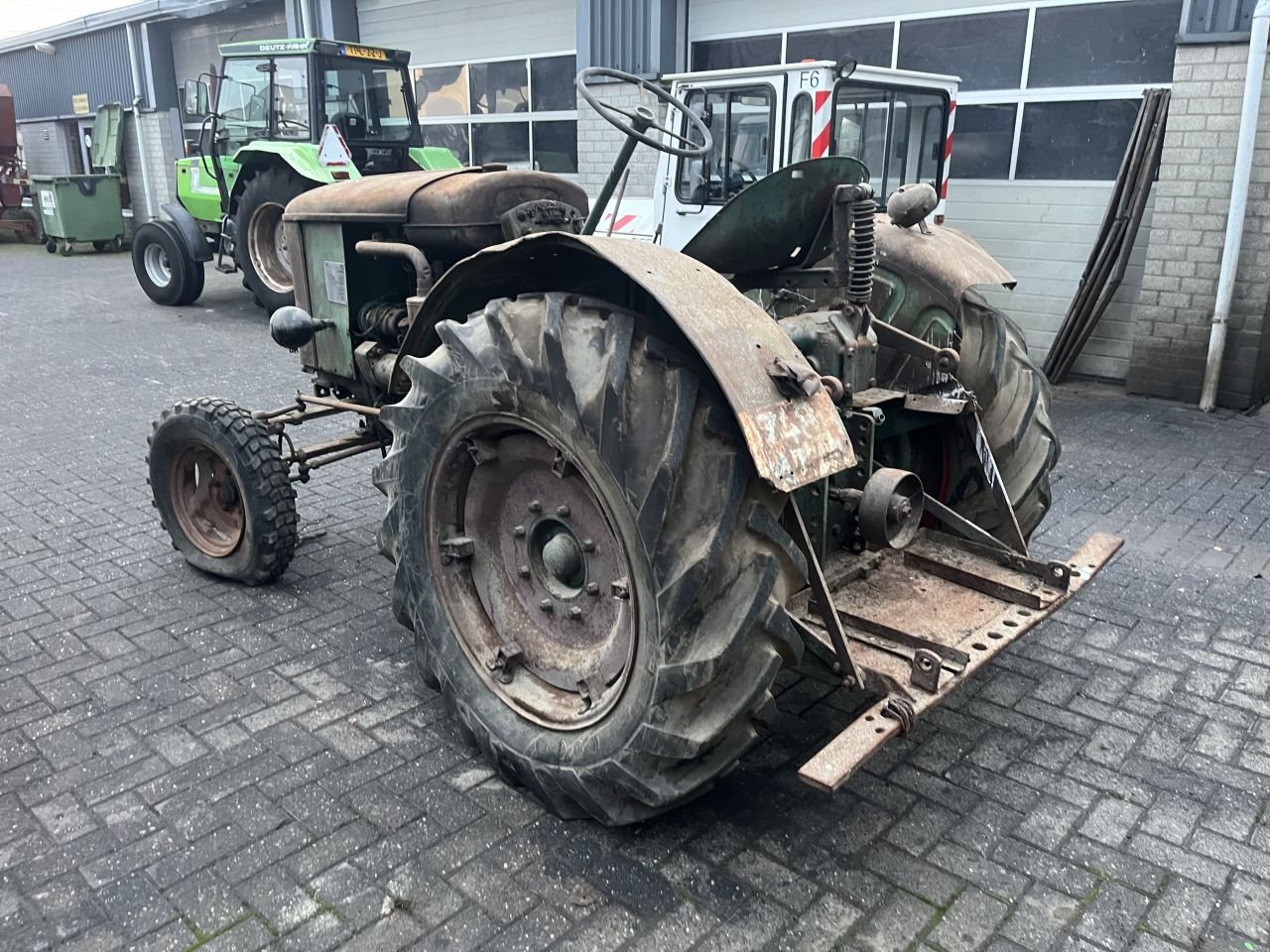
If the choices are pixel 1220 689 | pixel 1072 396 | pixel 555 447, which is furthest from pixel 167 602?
pixel 1072 396

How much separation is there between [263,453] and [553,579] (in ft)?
5.61

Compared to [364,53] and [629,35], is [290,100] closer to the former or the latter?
[364,53]

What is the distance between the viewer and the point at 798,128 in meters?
7.01

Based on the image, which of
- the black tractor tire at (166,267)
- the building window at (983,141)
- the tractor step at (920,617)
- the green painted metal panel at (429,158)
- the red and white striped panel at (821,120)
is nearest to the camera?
the tractor step at (920,617)

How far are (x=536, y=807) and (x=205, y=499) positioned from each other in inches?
93.1

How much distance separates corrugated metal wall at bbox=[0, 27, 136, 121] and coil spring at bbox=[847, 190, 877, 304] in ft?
64.6

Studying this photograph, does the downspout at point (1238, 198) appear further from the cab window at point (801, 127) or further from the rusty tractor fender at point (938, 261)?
the rusty tractor fender at point (938, 261)

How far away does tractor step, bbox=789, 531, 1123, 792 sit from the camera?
229 centimetres

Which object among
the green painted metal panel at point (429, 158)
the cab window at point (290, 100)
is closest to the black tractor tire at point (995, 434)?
the green painted metal panel at point (429, 158)

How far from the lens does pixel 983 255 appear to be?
3529 millimetres

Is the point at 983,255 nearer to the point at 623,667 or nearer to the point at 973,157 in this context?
the point at 623,667

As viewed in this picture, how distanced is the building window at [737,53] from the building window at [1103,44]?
102 inches

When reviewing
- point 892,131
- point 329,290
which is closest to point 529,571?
point 329,290

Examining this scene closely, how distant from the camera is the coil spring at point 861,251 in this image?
274 cm
